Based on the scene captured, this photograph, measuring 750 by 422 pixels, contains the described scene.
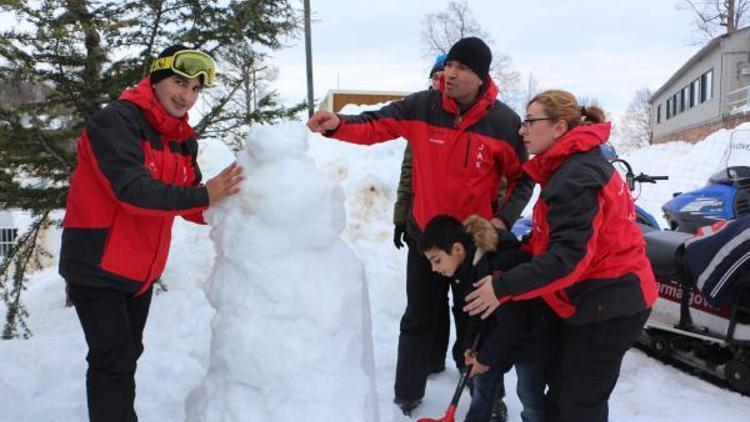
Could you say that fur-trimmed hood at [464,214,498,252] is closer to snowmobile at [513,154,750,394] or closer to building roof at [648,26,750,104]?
snowmobile at [513,154,750,394]

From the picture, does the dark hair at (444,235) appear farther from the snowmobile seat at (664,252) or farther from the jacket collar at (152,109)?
the snowmobile seat at (664,252)

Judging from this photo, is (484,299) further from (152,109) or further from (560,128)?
(152,109)

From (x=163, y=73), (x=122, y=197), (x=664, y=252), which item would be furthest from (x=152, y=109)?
(x=664, y=252)

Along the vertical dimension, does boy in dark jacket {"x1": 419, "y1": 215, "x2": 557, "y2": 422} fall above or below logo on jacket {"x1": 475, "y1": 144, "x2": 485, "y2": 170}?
below

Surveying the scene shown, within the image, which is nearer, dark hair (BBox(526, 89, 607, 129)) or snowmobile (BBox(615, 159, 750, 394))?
dark hair (BBox(526, 89, 607, 129))

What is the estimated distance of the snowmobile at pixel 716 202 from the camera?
556 centimetres

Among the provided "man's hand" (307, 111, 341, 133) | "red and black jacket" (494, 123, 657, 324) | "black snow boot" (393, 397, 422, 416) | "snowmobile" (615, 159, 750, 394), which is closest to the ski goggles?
"man's hand" (307, 111, 341, 133)

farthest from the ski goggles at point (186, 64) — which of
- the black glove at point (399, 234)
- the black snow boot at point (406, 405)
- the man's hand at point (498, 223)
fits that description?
the black snow boot at point (406, 405)

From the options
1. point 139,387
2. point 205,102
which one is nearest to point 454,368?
point 139,387

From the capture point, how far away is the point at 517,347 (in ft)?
10.3

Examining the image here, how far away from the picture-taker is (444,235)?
3146 mm

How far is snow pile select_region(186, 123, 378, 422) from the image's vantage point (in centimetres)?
257

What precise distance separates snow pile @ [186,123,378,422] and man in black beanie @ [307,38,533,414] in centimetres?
93

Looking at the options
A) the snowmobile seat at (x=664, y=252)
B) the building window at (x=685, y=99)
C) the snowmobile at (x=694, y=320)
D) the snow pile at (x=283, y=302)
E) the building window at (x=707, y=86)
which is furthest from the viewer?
the building window at (x=685, y=99)
